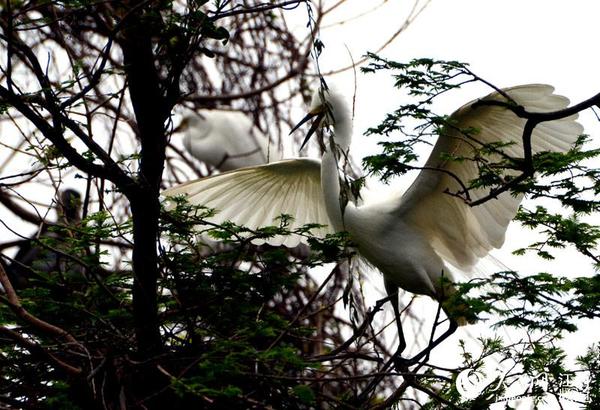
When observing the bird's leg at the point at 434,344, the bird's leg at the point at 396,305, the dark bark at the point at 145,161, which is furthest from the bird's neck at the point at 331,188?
the dark bark at the point at 145,161

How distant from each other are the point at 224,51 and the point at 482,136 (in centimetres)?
166

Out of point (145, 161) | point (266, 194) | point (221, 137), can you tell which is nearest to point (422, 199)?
point (266, 194)

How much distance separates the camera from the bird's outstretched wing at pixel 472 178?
2.94 meters

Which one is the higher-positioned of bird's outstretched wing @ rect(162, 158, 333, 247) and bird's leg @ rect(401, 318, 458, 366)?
bird's outstretched wing @ rect(162, 158, 333, 247)

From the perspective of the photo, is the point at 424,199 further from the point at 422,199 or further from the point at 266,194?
the point at 266,194

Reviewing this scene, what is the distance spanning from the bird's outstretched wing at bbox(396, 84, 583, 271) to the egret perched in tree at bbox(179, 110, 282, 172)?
1.45 m

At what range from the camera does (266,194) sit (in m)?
3.89

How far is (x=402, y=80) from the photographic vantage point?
2457 millimetres

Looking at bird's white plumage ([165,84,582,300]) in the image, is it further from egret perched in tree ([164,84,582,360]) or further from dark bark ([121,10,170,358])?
dark bark ([121,10,170,358])

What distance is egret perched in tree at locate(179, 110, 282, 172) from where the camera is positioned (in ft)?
15.7

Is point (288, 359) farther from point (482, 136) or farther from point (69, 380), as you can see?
point (482, 136)

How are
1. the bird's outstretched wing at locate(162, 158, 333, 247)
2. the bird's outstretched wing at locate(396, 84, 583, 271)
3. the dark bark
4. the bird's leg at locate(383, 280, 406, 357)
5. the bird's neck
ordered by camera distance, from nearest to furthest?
the dark bark → the bird's outstretched wing at locate(396, 84, 583, 271) → the bird's neck → the bird's leg at locate(383, 280, 406, 357) → the bird's outstretched wing at locate(162, 158, 333, 247)

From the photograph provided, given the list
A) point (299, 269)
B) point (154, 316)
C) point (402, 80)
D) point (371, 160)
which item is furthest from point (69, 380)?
point (402, 80)

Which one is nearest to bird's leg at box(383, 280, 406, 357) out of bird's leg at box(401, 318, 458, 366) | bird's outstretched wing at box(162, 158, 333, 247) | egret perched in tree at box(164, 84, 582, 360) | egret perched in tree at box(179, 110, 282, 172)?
egret perched in tree at box(164, 84, 582, 360)
